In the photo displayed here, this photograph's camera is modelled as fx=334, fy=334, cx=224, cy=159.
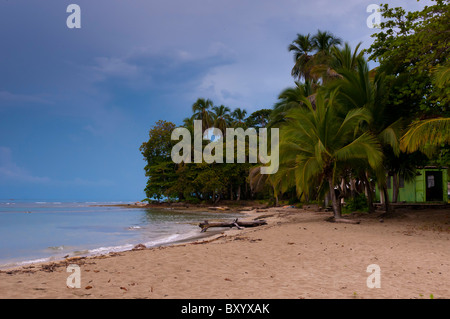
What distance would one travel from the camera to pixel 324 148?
1227cm

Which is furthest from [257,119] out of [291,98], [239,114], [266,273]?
[266,273]

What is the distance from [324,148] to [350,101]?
3.19 m

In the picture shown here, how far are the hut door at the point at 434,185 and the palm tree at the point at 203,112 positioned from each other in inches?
1191

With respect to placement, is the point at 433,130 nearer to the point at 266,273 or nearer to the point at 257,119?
the point at 266,273

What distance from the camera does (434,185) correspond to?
73.8 feet

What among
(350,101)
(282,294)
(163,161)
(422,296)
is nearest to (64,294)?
(282,294)

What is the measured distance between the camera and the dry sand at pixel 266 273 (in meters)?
4.38

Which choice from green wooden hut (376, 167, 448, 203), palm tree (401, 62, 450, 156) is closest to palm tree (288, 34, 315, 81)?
green wooden hut (376, 167, 448, 203)

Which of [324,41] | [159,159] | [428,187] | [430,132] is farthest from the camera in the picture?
[159,159]

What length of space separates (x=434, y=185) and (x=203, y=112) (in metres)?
32.1

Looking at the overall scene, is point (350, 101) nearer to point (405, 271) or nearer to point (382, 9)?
point (382, 9)

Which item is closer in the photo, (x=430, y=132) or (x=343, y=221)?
(x=430, y=132)

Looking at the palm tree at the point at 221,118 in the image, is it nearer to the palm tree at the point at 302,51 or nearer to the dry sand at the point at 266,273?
the palm tree at the point at 302,51

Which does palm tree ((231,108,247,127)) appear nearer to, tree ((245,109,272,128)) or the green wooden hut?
tree ((245,109,272,128))
